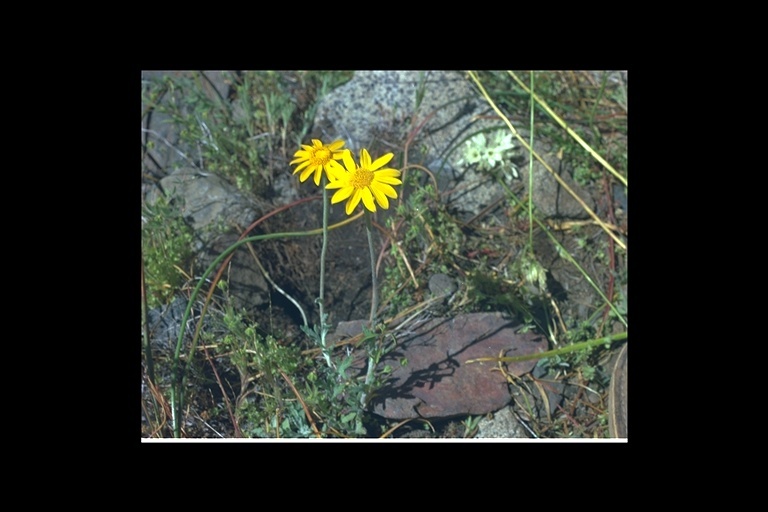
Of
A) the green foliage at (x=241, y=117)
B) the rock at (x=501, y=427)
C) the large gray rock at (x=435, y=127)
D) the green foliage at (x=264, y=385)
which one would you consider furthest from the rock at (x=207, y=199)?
the rock at (x=501, y=427)

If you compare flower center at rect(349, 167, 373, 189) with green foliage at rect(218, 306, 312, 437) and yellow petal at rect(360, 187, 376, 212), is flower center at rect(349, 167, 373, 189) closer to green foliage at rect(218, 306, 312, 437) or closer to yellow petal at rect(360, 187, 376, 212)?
yellow petal at rect(360, 187, 376, 212)

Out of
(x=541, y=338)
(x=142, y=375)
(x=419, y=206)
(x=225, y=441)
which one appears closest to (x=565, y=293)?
(x=541, y=338)

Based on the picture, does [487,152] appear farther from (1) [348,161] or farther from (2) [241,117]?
(1) [348,161]

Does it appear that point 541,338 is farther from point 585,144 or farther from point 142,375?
point 142,375

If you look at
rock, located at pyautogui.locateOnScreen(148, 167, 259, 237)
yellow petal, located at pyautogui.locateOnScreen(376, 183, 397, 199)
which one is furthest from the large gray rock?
yellow petal, located at pyautogui.locateOnScreen(376, 183, 397, 199)

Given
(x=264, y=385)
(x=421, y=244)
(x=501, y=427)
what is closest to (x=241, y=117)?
(x=421, y=244)
